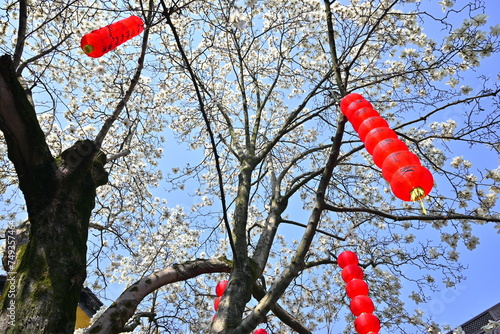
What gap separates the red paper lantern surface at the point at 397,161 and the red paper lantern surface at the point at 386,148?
0.05 m

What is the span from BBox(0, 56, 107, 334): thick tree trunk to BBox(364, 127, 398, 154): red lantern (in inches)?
94.1

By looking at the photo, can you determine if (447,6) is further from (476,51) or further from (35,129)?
(35,129)

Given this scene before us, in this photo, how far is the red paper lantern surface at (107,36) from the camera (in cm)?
354

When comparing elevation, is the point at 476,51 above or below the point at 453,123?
below

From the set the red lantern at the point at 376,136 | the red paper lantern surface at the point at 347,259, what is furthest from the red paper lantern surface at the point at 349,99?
the red paper lantern surface at the point at 347,259

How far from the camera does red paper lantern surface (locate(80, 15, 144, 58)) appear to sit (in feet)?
11.6

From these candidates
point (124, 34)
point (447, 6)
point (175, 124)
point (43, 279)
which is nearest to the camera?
point (43, 279)

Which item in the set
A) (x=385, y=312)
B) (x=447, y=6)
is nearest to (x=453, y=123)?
(x=447, y=6)

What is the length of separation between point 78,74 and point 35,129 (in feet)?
14.7

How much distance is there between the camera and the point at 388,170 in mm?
2555

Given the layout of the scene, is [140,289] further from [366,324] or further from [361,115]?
[361,115]

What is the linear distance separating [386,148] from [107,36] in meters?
2.86

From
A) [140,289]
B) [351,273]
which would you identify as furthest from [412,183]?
[140,289]

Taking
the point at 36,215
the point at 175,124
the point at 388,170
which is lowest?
the point at 388,170
